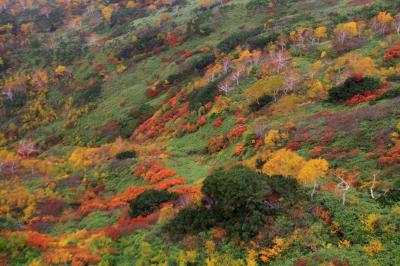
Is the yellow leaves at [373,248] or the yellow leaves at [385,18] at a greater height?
the yellow leaves at [373,248]

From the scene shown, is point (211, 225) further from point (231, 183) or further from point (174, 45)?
point (174, 45)

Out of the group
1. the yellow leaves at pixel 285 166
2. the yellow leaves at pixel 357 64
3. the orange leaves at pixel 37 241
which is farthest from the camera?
the yellow leaves at pixel 357 64

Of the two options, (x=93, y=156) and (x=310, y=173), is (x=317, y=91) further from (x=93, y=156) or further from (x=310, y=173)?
(x=93, y=156)

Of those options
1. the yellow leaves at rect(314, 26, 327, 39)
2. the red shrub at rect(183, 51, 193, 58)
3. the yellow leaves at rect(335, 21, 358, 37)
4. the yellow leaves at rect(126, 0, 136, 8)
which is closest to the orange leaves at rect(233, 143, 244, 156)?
the yellow leaves at rect(335, 21, 358, 37)

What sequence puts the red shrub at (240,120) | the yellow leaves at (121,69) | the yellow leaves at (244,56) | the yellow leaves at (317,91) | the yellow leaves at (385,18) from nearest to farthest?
the yellow leaves at (317,91) < the red shrub at (240,120) < the yellow leaves at (385,18) < the yellow leaves at (244,56) < the yellow leaves at (121,69)

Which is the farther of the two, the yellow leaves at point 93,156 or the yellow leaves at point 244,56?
the yellow leaves at point 244,56

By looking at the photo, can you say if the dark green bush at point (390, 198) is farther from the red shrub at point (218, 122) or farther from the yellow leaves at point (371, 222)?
the red shrub at point (218, 122)

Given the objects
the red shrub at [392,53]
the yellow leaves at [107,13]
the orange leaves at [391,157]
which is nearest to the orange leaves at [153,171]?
the orange leaves at [391,157]
